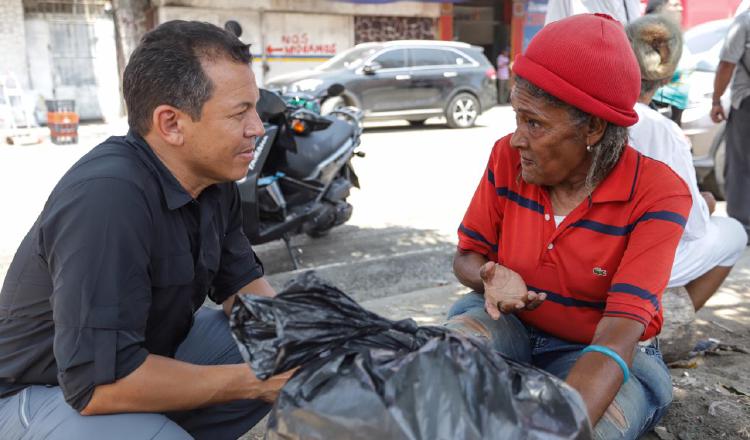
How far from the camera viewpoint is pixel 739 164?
5.33m

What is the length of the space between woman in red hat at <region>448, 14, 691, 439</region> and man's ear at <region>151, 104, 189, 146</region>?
3.08ft

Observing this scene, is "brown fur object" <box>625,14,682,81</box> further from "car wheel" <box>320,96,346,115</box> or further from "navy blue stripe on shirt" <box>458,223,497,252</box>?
"car wheel" <box>320,96,346,115</box>

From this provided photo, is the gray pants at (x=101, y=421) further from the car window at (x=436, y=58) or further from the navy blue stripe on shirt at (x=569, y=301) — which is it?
the car window at (x=436, y=58)

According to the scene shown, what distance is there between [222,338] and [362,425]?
3.89 feet

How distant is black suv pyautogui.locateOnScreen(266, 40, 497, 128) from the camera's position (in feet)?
43.7

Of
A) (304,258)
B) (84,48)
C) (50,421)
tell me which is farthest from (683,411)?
(84,48)

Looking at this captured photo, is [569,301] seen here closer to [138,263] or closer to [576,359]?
[576,359]

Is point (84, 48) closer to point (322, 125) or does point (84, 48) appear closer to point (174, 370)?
point (322, 125)

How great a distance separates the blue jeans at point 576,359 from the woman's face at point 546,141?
0.47m

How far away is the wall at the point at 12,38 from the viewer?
16.0m

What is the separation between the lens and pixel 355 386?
134 cm

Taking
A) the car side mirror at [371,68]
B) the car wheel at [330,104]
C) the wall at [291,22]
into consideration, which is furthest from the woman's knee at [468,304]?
the wall at [291,22]

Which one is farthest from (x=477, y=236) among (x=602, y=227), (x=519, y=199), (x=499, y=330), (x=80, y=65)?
(x=80, y=65)

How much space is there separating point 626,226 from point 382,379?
100cm
